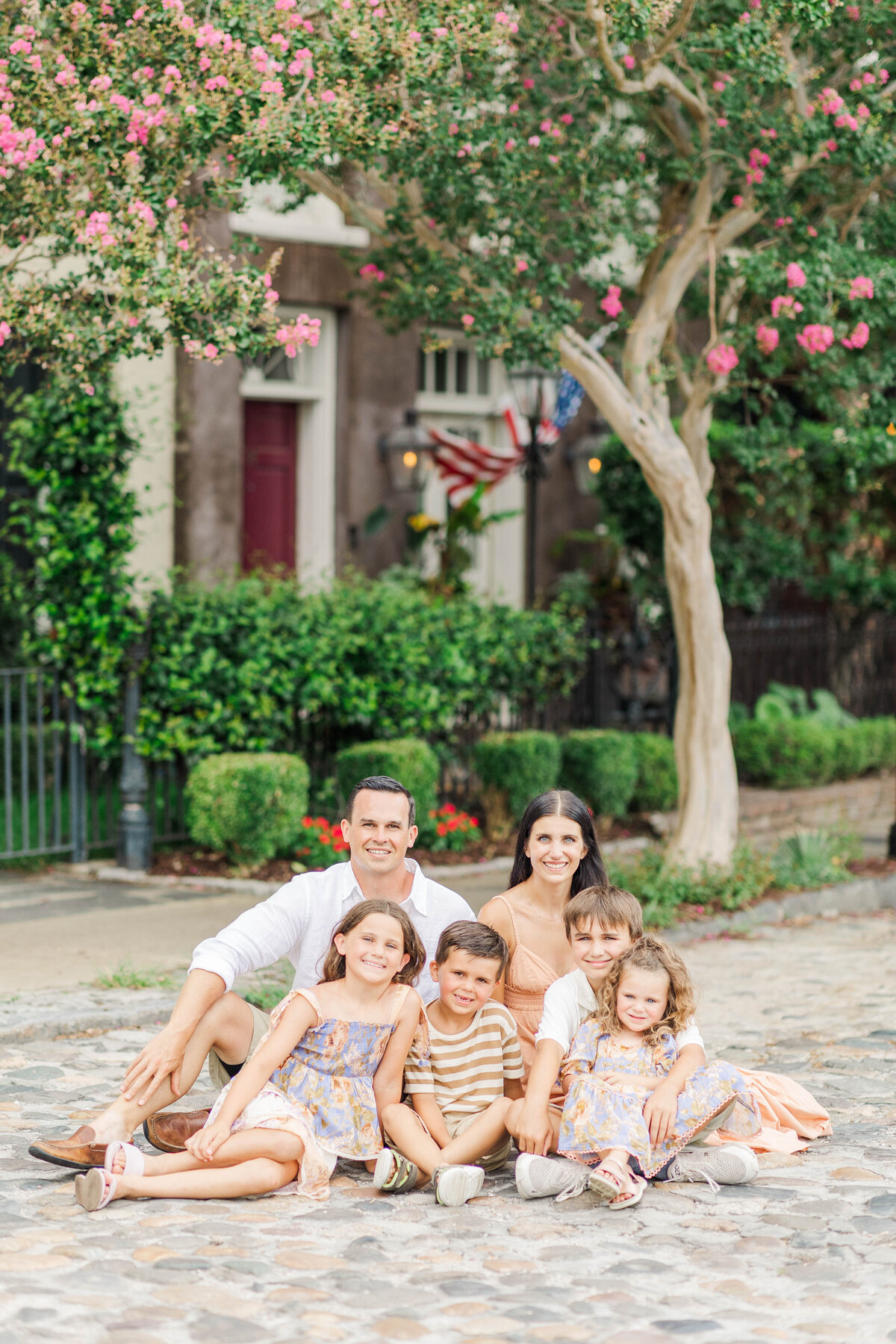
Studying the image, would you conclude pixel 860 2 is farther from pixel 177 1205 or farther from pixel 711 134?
pixel 177 1205

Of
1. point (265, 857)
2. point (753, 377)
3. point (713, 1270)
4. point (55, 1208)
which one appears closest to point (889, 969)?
point (265, 857)

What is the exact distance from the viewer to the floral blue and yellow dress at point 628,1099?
17.0ft

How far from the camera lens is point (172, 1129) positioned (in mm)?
5320

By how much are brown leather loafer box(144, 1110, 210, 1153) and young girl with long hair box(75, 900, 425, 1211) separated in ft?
0.69

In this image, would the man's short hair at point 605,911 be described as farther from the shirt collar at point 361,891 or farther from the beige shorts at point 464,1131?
the beige shorts at point 464,1131

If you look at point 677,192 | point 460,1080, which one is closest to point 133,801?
point 677,192

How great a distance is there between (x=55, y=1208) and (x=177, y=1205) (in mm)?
347

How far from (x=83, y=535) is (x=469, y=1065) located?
18.8 ft

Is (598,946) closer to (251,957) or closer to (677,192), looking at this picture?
(251,957)

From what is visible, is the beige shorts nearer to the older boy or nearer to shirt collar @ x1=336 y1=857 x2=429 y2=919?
the older boy

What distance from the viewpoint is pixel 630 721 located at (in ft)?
46.1

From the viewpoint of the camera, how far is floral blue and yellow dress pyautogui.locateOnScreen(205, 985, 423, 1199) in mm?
5211

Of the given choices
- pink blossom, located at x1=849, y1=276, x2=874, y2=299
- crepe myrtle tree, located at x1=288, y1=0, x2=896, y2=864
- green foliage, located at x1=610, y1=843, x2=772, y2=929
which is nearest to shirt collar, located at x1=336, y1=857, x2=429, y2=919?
green foliage, located at x1=610, y1=843, x2=772, y2=929

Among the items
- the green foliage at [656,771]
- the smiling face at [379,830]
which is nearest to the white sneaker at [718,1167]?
the smiling face at [379,830]
